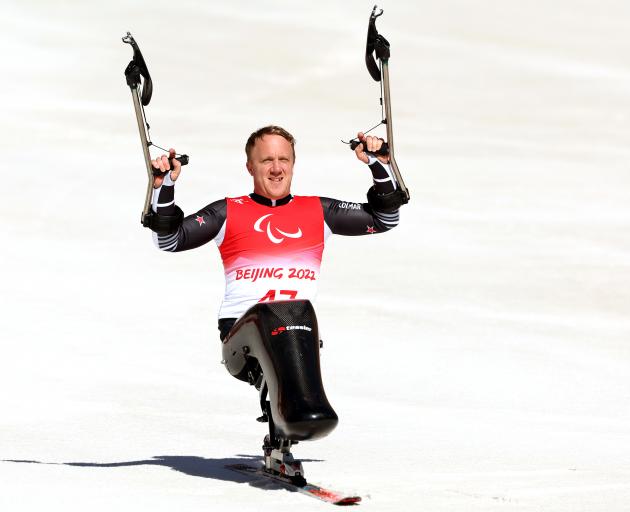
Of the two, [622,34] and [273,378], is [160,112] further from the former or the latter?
[273,378]

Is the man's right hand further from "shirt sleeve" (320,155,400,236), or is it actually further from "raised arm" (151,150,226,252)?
"shirt sleeve" (320,155,400,236)

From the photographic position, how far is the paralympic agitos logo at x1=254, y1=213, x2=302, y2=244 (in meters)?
8.11

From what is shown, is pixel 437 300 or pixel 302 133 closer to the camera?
pixel 437 300

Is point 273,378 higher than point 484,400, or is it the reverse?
point 484,400

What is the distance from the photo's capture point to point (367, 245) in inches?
778

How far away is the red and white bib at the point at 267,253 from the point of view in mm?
8023

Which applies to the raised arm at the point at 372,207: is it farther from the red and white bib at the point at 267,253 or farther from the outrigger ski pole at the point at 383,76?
the red and white bib at the point at 267,253

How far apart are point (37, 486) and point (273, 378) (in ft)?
4.12

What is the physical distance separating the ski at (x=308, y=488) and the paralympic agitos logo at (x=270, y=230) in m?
1.19

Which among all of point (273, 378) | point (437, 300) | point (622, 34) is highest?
point (622, 34)

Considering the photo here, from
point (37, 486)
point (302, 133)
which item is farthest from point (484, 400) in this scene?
point (302, 133)

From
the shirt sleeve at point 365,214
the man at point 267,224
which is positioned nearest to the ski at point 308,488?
the man at point 267,224

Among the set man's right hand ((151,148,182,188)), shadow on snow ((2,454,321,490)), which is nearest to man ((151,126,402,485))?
man's right hand ((151,148,182,188))

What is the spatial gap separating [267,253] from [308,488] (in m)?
1.26
